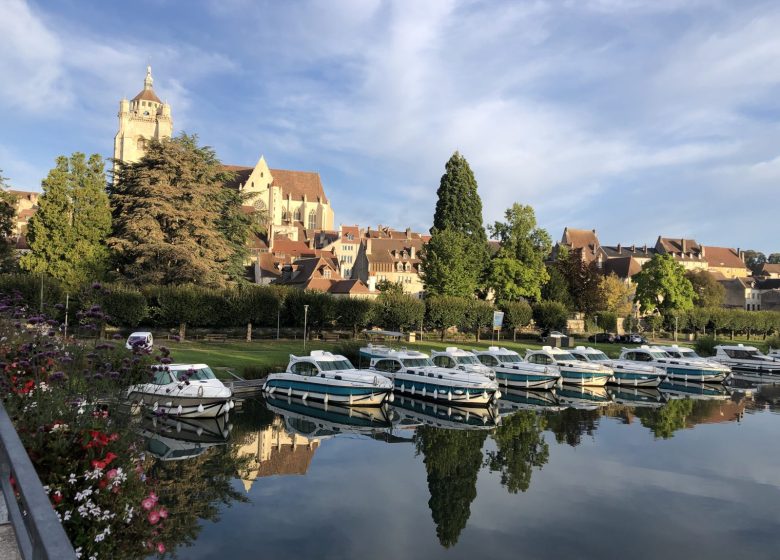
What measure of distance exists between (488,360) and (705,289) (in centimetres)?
8035

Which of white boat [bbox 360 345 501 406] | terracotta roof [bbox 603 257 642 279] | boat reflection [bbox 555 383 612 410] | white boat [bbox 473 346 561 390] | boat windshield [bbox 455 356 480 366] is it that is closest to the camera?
white boat [bbox 360 345 501 406]

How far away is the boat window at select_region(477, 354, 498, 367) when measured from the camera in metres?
40.0

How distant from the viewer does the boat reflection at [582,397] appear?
32594 mm

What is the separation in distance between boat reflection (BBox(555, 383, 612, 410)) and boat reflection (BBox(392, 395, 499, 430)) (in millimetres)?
5287

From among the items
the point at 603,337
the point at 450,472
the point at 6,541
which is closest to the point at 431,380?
the point at 450,472

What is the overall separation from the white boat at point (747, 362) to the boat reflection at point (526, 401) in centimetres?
2322

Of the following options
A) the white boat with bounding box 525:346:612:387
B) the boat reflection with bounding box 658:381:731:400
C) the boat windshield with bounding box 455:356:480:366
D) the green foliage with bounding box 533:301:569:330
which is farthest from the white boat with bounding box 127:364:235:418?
the green foliage with bounding box 533:301:569:330

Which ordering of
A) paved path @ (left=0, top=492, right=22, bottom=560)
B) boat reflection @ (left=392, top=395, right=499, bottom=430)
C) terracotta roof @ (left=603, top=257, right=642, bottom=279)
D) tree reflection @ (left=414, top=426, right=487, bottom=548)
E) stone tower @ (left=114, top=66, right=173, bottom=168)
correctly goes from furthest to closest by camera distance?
stone tower @ (left=114, top=66, right=173, bottom=168), terracotta roof @ (left=603, top=257, right=642, bottom=279), boat reflection @ (left=392, top=395, right=499, bottom=430), tree reflection @ (left=414, top=426, right=487, bottom=548), paved path @ (left=0, top=492, right=22, bottom=560)

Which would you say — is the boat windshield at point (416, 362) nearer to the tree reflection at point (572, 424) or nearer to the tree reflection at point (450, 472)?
the tree reflection at point (572, 424)

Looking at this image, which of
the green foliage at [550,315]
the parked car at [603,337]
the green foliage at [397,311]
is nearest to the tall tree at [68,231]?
the green foliage at [397,311]

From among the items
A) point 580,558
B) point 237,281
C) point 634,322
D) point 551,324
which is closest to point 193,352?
point 237,281

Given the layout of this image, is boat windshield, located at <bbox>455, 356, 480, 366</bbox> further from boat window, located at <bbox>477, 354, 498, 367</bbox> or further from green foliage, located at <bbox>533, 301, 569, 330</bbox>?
green foliage, located at <bbox>533, 301, 569, 330</bbox>

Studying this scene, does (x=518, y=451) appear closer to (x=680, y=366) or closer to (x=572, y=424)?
(x=572, y=424)

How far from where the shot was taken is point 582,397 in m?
35.6
